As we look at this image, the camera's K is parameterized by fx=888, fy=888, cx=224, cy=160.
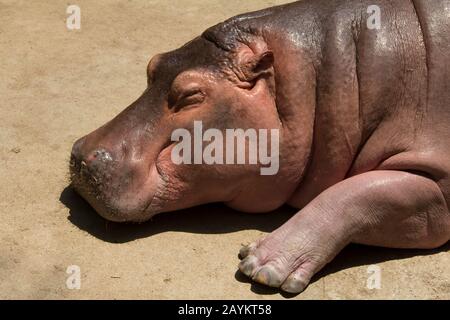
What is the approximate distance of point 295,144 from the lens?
14.3 feet

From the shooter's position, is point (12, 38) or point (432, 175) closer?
point (432, 175)

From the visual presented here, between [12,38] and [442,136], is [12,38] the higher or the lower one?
the higher one

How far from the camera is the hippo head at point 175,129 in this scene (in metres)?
4.32

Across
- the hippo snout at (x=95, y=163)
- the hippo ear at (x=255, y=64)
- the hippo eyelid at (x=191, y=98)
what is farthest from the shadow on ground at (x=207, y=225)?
the hippo ear at (x=255, y=64)

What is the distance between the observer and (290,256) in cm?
415

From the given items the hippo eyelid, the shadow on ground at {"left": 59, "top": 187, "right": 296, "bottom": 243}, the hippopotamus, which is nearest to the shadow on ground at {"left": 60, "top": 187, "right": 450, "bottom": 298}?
the shadow on ground at {"left": 59, "top": 187, "right": 296, "bottom": 243}

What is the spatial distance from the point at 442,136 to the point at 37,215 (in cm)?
210

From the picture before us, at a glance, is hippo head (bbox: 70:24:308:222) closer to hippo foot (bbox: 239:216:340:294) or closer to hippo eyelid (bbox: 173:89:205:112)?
hippo eyelid (bbox: 173:89:205:112)

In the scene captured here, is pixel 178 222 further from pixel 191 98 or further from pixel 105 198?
pixel 191 98
